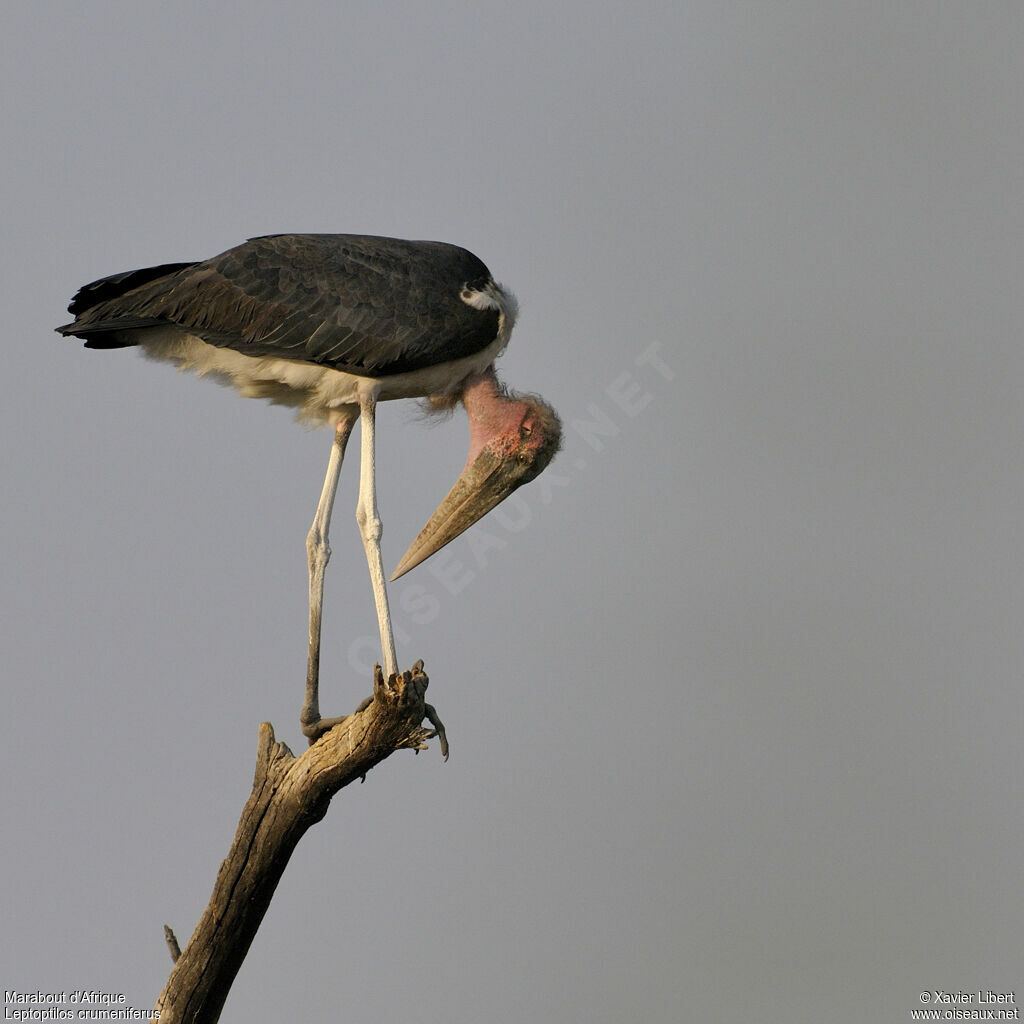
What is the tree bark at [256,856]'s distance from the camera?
6.50 meters

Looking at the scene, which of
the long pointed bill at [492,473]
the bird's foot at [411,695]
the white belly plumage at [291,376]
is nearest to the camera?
the bird's foot at [411,695]

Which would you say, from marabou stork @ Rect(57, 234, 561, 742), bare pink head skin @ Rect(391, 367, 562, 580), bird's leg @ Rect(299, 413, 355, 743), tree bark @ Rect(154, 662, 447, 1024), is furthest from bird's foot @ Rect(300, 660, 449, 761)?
bare pink head skin @ Rect(391, 367, 562, 580)

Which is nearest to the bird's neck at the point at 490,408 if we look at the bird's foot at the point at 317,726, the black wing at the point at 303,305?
the black wing at the point at 303,305

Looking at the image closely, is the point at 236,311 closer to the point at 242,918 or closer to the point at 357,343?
the point at 357,343

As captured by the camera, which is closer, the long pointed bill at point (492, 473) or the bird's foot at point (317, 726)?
the bird's foot at point (317, 726)

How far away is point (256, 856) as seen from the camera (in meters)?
6.57

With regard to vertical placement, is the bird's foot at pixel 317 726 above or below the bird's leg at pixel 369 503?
below

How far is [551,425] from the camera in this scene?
7785 millimetres

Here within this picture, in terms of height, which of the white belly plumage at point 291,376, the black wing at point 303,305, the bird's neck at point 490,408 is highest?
the black wing at point 303,305

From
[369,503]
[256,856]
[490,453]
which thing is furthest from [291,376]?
[256,856]

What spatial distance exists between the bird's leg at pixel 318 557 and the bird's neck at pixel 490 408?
71 centimetres

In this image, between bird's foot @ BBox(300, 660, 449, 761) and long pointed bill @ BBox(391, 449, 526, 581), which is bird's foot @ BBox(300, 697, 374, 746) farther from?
long pointed bill @ BBox(391, 449, 526, 581)

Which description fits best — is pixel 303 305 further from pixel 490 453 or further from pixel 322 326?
pixel 490 453

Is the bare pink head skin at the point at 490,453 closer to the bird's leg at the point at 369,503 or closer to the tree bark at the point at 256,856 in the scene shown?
the bird's leg at the point at 369,503
